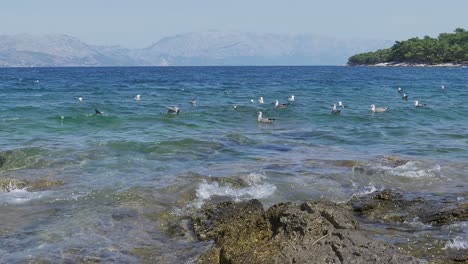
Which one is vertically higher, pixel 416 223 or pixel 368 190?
pixel 416 223

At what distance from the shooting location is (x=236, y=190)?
1185 centimetres

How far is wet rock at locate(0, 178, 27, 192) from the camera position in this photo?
459 inches

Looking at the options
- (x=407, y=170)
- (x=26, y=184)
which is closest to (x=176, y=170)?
(x=26, y=184)

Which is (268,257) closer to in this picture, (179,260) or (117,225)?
(179,260)

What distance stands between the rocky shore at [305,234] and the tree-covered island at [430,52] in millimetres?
129955

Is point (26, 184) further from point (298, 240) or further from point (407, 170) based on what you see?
point (407, 170)

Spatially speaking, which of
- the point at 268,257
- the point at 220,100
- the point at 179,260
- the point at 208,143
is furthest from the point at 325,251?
the point at 220,100

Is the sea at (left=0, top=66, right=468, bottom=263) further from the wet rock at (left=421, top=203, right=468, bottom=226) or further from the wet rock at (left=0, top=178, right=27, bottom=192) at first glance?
the wet rock at (left=421, top=203, right=468, bottom=226)

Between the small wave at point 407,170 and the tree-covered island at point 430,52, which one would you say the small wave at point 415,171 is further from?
the tree-covered island at point 430,52

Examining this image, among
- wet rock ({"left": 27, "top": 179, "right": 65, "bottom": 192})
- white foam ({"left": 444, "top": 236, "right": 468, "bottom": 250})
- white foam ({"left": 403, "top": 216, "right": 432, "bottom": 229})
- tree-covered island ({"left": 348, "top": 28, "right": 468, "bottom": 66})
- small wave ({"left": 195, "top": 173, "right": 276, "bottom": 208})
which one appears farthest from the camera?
tree-covered island ({"left": 348, "top": 28, "right": 468, "bottom": 66})

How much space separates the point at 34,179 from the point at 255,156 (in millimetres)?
6295

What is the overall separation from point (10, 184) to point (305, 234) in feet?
25.9

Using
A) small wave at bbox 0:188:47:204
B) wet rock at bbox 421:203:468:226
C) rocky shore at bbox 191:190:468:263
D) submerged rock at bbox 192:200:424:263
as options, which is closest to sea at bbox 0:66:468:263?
small wave at bbox 0:188:47:204

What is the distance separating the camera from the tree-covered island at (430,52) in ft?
431
